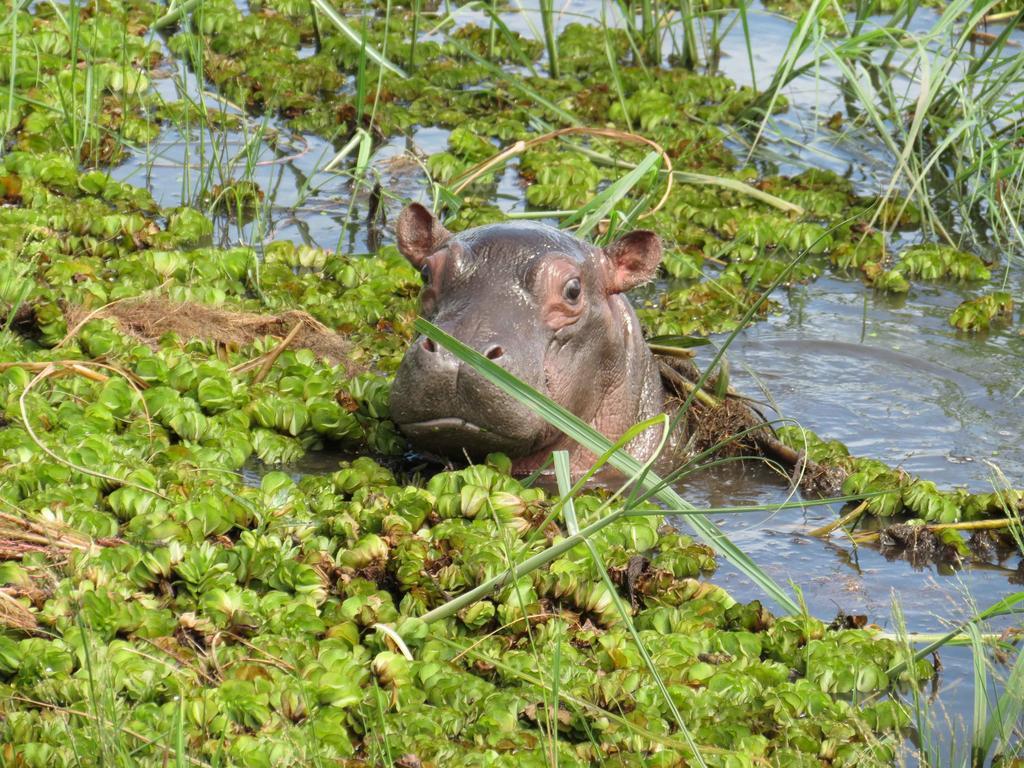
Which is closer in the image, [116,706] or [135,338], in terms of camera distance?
[116,706]

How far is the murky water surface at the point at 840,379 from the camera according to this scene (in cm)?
454

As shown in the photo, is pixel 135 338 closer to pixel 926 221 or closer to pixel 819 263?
pixel 819 263

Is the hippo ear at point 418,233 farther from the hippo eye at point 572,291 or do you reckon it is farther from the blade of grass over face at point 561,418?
the blade of grass over face at point 561,418

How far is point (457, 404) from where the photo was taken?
14.4ft

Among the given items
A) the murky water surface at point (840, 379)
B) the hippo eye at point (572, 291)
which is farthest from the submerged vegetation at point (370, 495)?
the hippo eye at point (572, 291)

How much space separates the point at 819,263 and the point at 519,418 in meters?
3.87

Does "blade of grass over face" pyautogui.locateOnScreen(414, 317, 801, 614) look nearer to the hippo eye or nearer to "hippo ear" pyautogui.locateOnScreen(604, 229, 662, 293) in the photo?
the hippo eye

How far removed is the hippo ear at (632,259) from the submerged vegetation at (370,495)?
0.47 m

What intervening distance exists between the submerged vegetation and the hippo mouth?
0.14 metres

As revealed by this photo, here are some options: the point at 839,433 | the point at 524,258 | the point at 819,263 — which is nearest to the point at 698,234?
the point at 819,263

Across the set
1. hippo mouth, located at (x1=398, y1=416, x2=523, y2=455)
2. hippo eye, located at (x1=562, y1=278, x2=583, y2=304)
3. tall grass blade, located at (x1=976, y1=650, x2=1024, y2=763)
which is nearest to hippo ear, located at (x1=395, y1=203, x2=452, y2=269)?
hippo eye, located at (x1=562, y1=278, x2=583, y2=304)

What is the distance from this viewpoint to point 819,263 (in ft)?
25.8

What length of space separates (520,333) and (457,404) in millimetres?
307

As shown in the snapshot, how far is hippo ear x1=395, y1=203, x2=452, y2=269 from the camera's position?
494 cm
